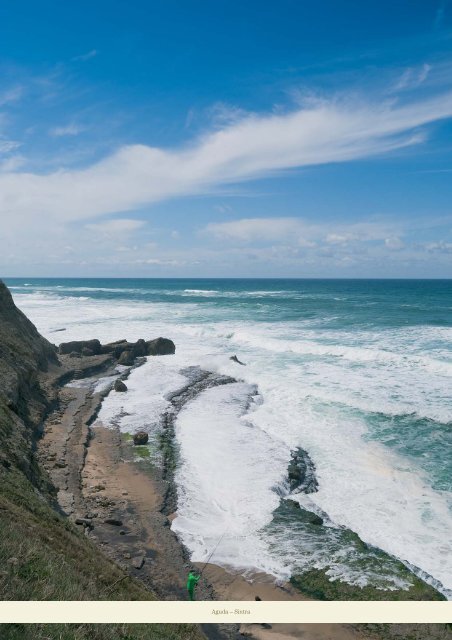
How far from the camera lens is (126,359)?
3316 cm

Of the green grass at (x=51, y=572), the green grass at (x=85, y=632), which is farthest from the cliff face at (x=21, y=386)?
the green grass at (x=85, y=632)

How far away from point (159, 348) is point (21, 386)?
17.2m

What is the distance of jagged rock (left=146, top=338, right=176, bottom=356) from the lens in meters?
36.0

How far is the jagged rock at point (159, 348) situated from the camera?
35984 millimetres

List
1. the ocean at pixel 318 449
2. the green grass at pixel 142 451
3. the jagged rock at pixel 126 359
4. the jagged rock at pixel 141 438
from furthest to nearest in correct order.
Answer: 1. the jagged rock at pixel 126 359
2. the jagged rock at pixel 141 438
3. the green grass at pixel 142 451
4. the ocean at pixel 318 449

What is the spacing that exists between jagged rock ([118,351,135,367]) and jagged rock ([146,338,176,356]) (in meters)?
2.39

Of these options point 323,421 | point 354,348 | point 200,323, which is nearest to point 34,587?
point 323,421

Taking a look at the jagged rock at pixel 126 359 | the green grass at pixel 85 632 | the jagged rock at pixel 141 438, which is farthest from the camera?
the jagged rock at pixel 126 359

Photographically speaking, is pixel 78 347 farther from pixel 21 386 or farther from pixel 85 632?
pixel 85 632

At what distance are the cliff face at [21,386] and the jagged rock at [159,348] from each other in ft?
27.0

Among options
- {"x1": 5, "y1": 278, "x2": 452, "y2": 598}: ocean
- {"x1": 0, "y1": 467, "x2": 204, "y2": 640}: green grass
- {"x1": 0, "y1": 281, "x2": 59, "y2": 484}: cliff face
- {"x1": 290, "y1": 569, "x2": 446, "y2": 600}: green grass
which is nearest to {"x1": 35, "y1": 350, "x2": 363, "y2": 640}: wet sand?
{"x1": 290, "y1": 569, "x2": 446, "y2": 600}: green grass

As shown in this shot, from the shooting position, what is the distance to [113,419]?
21.0m

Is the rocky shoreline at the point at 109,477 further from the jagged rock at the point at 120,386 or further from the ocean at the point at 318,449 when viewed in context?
the ocean at the point at 318,449

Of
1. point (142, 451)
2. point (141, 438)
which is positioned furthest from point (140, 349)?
point (142, 451)
